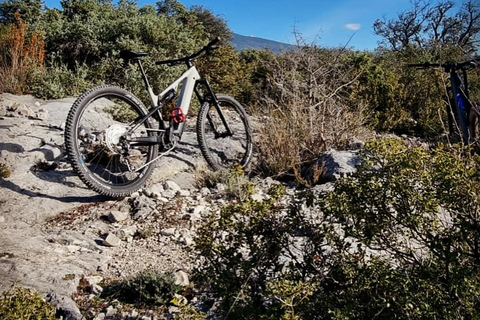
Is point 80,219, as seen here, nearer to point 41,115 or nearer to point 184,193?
point 184,193

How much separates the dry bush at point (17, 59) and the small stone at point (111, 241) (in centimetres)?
460

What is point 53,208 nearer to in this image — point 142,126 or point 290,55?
point 142,126

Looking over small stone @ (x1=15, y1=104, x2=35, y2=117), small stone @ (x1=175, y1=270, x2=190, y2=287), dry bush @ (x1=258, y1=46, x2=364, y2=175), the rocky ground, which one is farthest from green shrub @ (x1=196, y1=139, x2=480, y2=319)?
small stone @ (x1=15, y1=104, x2=35, y2=117)

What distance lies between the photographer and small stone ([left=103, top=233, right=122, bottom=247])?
2.81 metres

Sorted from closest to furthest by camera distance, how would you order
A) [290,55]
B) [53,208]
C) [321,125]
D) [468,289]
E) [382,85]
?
[468,289]
[53,208]
[321,125]
[290,55]
[382,85]

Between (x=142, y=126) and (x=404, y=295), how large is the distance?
10.6ft

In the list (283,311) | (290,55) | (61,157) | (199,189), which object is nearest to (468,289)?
(283,311)

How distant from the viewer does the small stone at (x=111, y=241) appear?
2.81 meters

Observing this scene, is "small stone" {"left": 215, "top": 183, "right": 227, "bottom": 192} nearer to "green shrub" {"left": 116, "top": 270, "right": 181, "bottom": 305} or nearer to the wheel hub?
the wheel hub

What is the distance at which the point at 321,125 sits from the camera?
15.8 feet

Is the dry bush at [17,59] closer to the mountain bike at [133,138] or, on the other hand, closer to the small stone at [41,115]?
the small stone at [41,115]

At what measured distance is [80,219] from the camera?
321 cm

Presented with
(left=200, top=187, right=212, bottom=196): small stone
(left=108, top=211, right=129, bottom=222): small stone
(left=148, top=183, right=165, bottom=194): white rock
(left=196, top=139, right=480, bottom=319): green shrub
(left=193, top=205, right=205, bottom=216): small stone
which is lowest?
(left=108, top=211, right=129, bottom=222): small stone

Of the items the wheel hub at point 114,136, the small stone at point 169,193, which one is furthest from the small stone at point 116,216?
the wheel hub at point 114,136
